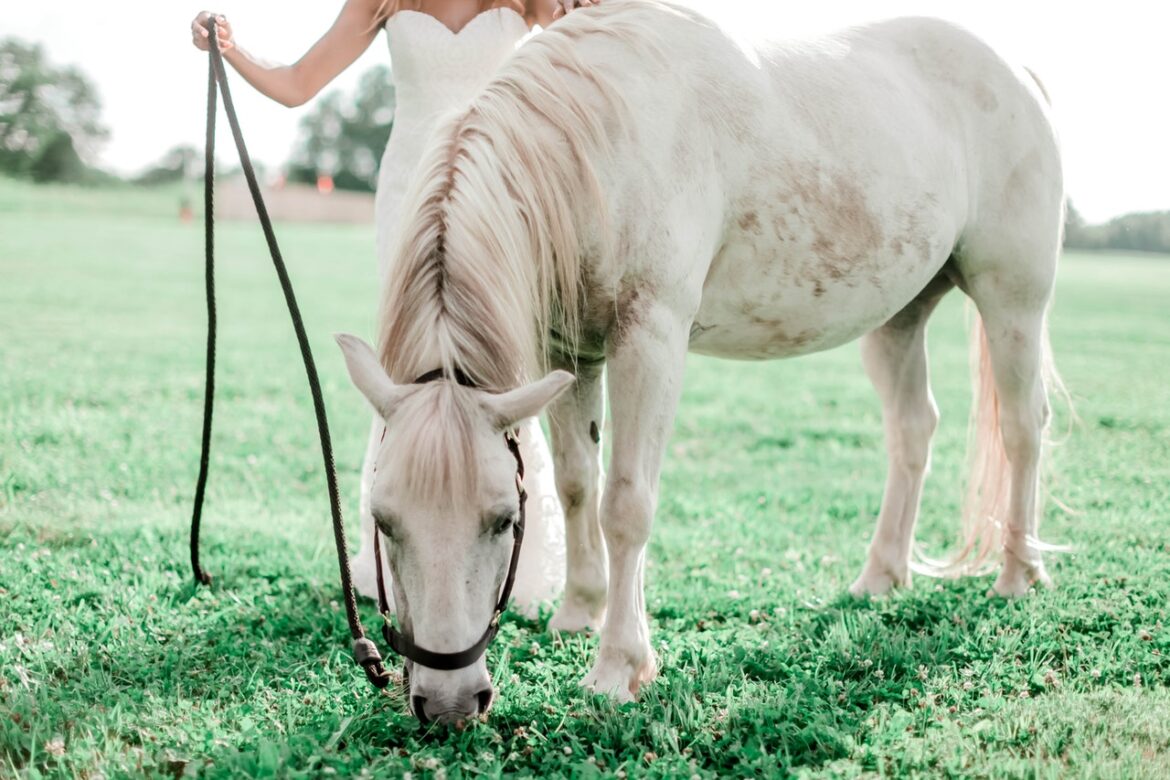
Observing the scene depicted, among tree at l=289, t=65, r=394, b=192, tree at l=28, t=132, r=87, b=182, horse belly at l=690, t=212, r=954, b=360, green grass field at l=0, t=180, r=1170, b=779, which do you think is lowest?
green grass field at l=0, t=180, r=1170, b=779

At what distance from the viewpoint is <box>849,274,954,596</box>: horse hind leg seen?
4.36m

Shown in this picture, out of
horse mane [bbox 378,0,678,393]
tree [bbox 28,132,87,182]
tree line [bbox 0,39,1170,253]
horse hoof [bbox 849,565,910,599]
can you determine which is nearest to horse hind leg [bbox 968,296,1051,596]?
horse hoof [bbox 849,565,910,599]

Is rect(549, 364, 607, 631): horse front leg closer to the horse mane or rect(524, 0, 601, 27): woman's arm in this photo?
the horse mane

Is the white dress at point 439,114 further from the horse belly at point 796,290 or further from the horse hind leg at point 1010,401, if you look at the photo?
the horse hind leg at point 1010,401

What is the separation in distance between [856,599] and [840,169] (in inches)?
69.9

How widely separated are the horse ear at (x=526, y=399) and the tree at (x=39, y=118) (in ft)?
169

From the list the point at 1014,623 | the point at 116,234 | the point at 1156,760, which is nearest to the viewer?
the point at 1156,760

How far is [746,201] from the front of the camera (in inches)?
124

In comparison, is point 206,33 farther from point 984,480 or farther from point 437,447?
point 984,480

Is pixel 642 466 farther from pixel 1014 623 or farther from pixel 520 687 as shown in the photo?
pixel 1014 623

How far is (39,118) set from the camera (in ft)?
157

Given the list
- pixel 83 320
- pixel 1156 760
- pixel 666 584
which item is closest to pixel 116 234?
pixel 83 320

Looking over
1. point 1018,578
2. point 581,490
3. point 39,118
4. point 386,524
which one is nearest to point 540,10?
point 581,490

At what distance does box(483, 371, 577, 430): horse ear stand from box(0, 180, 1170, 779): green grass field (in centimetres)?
91
